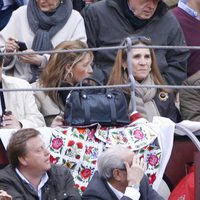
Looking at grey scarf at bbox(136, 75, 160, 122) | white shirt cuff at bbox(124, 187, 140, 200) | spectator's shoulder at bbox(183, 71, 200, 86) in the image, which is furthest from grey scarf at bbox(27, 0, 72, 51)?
white shirt cuff at bbox(124, 187, 140, 200)

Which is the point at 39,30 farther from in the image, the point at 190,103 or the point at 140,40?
the point at 190,103

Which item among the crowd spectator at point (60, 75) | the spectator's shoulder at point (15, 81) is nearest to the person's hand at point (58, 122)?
the crowd spectator at point (60, 75)

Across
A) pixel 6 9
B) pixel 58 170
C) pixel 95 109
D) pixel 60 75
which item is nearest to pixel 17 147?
pixel 58 170

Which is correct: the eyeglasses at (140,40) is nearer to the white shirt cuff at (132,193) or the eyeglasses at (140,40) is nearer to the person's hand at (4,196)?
the white shirt cuff at (132,193)

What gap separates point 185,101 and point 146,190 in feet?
5.45

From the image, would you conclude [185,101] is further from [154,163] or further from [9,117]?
[9,117]

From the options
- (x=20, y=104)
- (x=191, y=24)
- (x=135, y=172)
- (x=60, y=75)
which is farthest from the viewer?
(x=191, y=24)

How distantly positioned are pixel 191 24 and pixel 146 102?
148cm

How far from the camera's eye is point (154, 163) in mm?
9320

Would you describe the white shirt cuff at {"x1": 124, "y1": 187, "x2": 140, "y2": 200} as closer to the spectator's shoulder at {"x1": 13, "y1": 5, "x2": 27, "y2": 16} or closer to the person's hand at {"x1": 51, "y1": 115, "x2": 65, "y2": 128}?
the person's hand at {"x1": 51, "y1": 115, "x2": 65, "y2": 128}

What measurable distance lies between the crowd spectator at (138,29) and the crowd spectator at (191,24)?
0.18 meters

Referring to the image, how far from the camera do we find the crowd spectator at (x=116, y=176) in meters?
8.52

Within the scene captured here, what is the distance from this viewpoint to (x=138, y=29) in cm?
1062

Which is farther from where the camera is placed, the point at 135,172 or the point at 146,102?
the point at 146,102
